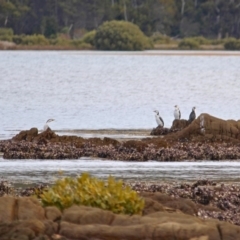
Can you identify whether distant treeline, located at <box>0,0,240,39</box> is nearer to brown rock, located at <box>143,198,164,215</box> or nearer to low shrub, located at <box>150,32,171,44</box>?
low shrub, located at <box>150,32,171,44</box>

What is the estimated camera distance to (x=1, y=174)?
22.1 metres

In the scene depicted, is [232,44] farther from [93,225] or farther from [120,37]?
[93,225]

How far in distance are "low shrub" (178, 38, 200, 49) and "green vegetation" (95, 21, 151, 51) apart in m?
4.37

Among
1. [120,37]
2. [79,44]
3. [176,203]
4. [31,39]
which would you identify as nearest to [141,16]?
[79,44]

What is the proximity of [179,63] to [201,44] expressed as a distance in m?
18.8

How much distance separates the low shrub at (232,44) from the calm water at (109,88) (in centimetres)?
149

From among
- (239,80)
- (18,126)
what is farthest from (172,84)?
(18,126)

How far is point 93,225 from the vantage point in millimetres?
11852

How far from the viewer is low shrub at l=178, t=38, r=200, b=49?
129375 millimetres

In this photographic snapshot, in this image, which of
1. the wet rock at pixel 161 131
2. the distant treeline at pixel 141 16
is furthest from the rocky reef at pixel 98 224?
the distant treeline at pixel 141 16

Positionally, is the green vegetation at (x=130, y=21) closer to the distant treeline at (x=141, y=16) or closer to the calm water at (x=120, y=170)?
the distant treeline at (x=141, y=16)

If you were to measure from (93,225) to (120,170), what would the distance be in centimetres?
1100

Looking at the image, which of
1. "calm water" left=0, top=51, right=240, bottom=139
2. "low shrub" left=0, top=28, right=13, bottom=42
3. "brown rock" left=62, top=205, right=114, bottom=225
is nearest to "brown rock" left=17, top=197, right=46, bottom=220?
"brown rock" left=62, top=205, right=114, bottom=225

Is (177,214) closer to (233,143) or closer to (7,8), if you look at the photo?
(233,143)
